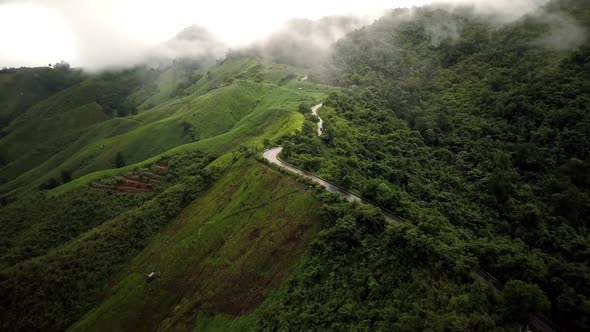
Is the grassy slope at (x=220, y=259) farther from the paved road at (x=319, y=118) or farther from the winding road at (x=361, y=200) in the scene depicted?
the paved road at (x=319, y=118)

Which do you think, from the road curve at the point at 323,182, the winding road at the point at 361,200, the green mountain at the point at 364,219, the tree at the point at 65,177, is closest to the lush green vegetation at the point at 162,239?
the green mountain at the point at 364,219

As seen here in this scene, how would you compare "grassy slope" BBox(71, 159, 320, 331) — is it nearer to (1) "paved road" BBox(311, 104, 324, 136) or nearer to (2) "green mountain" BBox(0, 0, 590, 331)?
(2) "green mountain" BBox(0, 0, 590, 331)

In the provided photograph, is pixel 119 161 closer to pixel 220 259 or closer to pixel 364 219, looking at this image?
pixel 220 259

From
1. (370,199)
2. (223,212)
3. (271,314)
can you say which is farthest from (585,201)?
(223,212)

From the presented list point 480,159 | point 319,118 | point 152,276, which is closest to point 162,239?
point 152,276

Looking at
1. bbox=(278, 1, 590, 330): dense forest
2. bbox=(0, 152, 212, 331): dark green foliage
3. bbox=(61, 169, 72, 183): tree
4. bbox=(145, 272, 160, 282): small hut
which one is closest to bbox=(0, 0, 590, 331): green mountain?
bbox=(145, 272, 160, 282): small hut

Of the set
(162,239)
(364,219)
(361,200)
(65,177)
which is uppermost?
(364,219)

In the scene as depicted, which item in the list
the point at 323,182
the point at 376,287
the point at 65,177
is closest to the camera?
the point at 376,287
